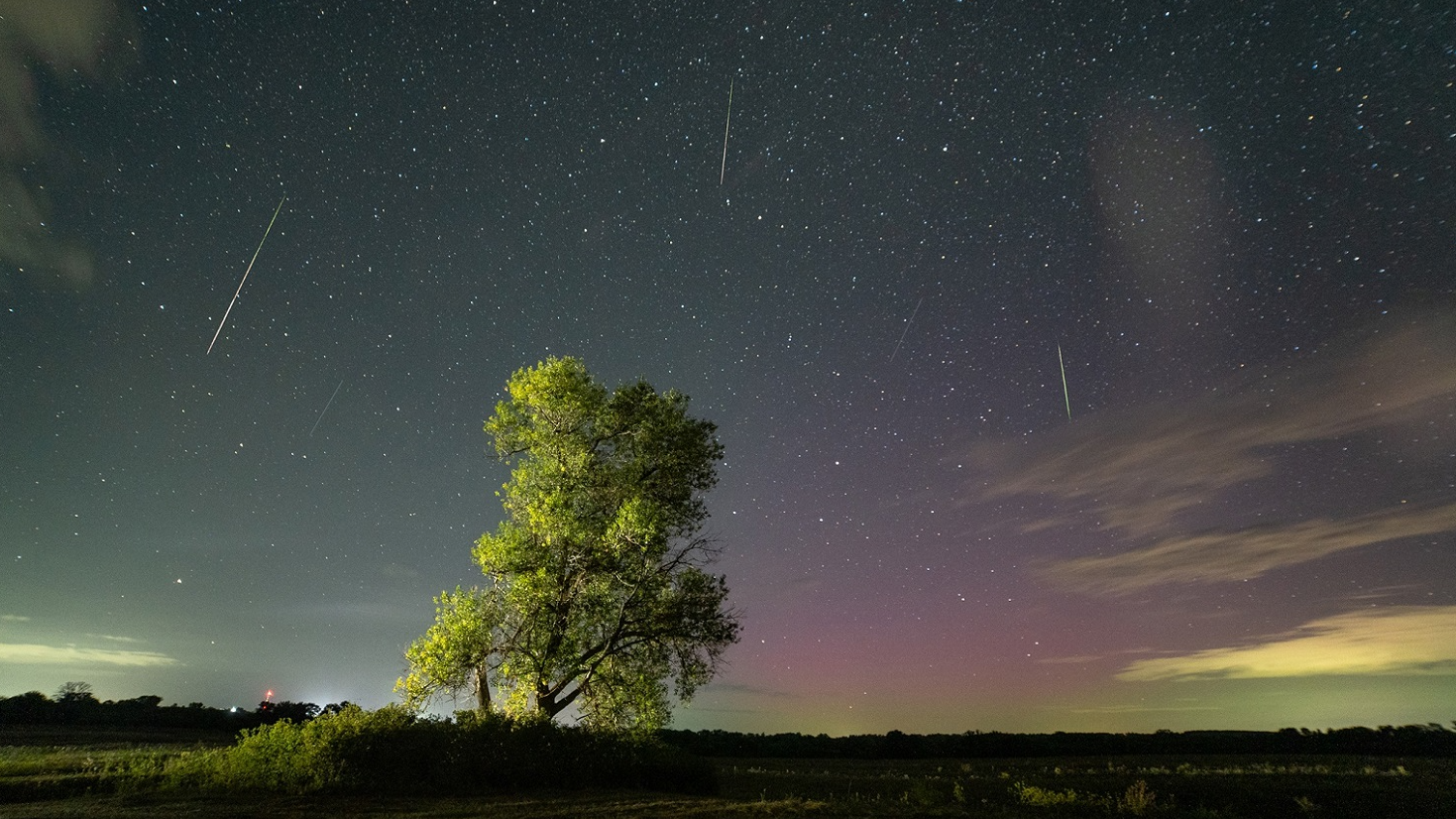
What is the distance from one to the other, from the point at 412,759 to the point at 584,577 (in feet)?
20.9

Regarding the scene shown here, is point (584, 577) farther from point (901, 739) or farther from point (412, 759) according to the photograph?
point (901, 739)

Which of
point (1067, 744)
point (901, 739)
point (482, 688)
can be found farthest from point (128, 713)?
point (1067, 744)

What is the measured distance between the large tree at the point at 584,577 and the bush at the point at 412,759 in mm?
2039

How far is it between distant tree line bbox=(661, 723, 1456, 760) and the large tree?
126 ft

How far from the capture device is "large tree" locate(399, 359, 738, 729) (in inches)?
739

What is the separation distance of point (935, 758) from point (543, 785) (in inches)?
2083

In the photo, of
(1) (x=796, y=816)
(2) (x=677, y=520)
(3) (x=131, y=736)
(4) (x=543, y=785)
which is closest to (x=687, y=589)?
(2) (x=677, y=520)

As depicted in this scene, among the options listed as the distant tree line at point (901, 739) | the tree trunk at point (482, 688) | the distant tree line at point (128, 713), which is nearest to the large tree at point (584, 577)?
the tree trunk at point (482, 688)

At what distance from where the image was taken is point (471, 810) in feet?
36.3

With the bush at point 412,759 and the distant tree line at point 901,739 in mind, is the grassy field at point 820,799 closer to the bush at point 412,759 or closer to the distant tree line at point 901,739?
the bush at point 412,759

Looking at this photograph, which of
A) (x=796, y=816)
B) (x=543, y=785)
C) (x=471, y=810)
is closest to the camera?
(x=796, y=816)

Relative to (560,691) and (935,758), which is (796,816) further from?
(935,758)

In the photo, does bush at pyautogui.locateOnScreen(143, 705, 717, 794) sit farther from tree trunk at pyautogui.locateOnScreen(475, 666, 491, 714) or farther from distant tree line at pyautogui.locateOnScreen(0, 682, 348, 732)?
distant tree line at pyautogui.locateOnScreen(0, 682, 348, 732)

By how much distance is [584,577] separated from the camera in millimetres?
19688
